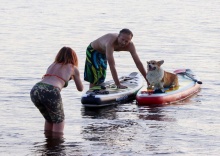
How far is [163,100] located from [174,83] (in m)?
0.87

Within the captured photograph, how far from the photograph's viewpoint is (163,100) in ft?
52.7

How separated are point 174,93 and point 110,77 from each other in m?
3.81

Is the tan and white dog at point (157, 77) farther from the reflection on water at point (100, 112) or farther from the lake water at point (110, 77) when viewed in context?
the reflection on water at point (100, 112)

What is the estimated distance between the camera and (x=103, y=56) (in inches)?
641

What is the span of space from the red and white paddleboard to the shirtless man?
0.56 metres

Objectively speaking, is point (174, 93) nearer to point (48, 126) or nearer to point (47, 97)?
point (48, 126)

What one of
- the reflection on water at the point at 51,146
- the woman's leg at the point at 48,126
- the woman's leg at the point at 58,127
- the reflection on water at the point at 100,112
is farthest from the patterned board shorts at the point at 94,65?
the woman's leg at the point at 58,127

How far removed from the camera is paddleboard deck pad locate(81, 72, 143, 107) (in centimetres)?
1554

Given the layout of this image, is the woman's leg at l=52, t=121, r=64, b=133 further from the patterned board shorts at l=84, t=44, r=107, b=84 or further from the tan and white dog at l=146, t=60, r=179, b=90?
the patterned board shorts at l=84, t=44, r=107, b=84

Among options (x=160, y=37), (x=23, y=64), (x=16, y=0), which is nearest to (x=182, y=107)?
(x=23, y=64)

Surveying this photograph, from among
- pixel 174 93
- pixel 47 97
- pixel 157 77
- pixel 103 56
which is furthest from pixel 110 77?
pixel 47 97

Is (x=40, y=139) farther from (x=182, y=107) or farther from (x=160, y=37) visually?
(x=160, y=37)

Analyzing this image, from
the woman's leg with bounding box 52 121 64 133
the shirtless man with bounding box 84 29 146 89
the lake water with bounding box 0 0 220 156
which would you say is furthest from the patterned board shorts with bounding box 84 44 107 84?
the woman's leg with bounding box 52 121 64 133

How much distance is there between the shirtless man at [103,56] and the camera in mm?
15617
